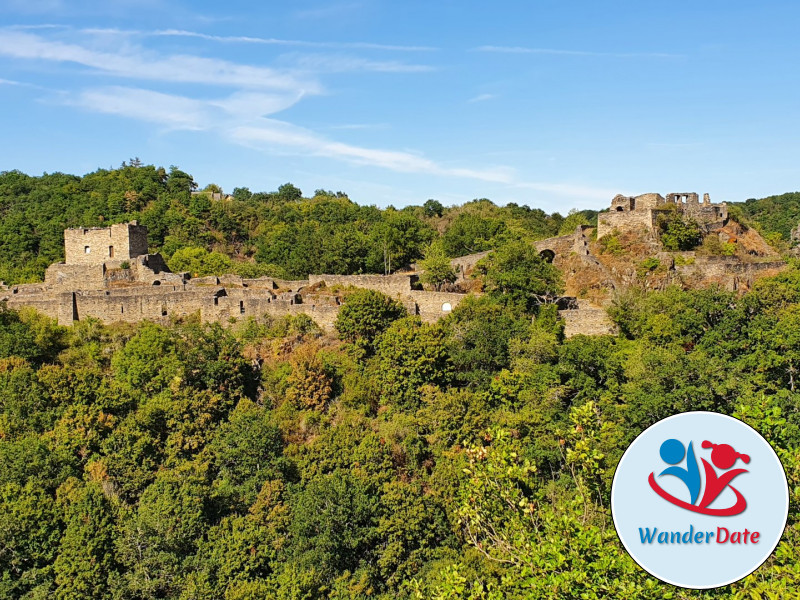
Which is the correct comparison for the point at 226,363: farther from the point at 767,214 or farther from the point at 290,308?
the point at 767,214

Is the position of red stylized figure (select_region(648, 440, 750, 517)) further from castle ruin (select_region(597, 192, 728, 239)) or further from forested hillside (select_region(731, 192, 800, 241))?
forested hillside (select_region(731, 192, 800, 241))

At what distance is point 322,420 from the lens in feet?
83.8

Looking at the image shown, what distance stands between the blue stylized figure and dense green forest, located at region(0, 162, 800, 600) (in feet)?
28.5

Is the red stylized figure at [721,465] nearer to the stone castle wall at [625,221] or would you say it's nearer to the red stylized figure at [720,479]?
the red stylized figure at [720,479]

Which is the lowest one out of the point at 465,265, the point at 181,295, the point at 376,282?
the point at 181,295

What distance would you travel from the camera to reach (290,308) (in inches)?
1166

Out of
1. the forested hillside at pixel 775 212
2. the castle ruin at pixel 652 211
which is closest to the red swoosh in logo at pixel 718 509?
the castle ruin at pixel 652 211

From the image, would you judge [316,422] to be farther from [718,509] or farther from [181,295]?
[718,509]

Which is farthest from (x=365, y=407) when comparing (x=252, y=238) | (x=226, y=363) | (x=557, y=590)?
(x=252, y=238)

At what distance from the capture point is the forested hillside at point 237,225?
40.8m

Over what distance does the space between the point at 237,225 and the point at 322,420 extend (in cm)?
3817

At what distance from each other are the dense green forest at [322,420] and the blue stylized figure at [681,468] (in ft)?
28.5

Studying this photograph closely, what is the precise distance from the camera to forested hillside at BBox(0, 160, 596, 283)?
134 ft

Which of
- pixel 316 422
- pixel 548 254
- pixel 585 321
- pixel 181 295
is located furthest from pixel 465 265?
pixel 316 422
